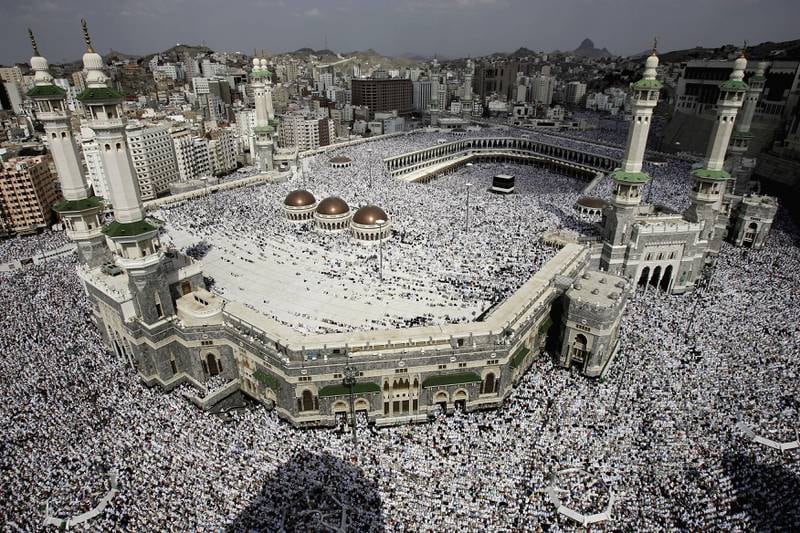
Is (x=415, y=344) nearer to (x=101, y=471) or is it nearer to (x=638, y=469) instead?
(x=638, y=469)

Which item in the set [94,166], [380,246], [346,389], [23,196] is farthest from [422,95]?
[346,389]

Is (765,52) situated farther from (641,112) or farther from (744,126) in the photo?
(641,112)

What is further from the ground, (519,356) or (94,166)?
(94,166)

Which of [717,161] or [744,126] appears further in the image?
[744,126]

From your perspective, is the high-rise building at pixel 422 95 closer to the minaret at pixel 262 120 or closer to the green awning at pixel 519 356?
the minaret at pixel 262 120

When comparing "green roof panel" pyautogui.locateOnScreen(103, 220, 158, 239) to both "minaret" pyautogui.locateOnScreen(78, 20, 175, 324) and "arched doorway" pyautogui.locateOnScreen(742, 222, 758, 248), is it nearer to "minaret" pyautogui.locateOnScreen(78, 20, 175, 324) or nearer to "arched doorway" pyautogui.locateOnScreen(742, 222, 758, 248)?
"minaret" pyautogui.locateOnScreen(78, 20, 175, 324)

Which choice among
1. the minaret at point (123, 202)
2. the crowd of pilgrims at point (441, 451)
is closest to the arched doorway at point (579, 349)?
the crowd of pilgrims at point (441, 451)
